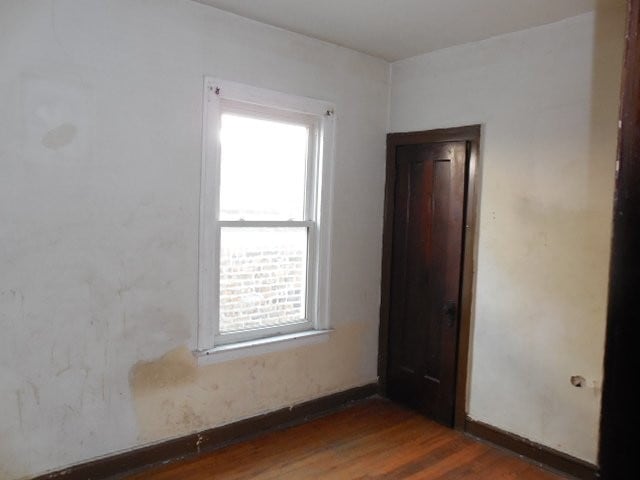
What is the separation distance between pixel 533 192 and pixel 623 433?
2.88 meters

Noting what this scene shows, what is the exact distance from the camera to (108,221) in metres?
2.66

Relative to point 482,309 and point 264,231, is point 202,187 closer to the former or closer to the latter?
point 264,231

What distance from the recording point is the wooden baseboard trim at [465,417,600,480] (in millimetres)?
2910

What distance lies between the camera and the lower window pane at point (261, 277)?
3236 millimetres

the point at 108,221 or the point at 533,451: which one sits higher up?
the point at 108,221

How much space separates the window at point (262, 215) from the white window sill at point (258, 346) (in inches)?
1.5

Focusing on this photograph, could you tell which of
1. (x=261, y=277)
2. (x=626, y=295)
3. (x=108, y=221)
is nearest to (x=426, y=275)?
(x=261, y=277)

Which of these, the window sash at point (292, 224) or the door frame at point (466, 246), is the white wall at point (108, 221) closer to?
the window sash at point (292, 224)

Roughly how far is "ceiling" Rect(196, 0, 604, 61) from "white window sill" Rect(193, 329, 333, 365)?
2.13 m

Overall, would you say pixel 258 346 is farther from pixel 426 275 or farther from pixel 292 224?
pixel 426 275

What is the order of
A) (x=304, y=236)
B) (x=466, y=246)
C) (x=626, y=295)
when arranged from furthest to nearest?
(x=304, y=236)
(x=466, y=246)
(x=626, y=295)

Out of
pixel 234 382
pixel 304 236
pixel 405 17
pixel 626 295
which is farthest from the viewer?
pixel 304 236

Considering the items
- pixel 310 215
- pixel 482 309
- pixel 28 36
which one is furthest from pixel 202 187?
pixel 482 309

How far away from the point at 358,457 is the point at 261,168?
2008 millimetres
